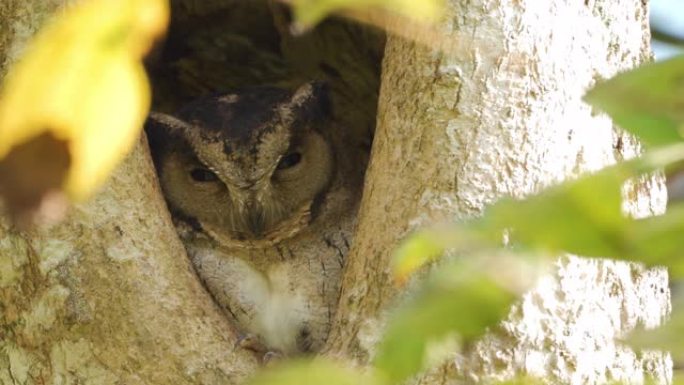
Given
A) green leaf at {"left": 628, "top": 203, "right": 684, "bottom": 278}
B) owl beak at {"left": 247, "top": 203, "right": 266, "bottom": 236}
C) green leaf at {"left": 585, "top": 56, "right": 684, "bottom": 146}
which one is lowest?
owl beak at {"left": 247, "top": 203, "right": 266, "bottom": 236}

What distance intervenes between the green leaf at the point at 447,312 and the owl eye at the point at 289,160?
1.96 meters

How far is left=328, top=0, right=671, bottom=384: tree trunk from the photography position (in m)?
1.79

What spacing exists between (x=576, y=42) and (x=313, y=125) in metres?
0.91

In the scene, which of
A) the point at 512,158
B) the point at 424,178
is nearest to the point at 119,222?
the point at 424,178

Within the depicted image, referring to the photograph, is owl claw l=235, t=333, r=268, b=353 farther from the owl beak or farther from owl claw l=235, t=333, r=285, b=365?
the owl beak

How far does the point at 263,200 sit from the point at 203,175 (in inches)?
6.8

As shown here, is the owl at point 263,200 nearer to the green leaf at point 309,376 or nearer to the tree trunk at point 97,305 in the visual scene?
the tree trunk at point 97,305

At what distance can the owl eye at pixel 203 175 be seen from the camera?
2664mm

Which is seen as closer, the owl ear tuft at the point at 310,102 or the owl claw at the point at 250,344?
the owl claw at the point at 250,344

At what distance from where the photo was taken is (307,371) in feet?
2.18

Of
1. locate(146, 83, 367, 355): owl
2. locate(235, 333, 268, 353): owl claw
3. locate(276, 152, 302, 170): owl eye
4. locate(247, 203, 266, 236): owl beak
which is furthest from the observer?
locate(276, 152, 302, 170): owl eye

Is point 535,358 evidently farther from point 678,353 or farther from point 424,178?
point 678,353

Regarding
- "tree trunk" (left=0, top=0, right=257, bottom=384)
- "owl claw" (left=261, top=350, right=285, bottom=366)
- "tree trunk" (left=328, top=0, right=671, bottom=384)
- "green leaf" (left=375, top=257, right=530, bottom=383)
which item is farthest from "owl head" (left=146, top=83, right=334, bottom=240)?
"green leaf" (left=375, top=257, right=530, bottom=383)

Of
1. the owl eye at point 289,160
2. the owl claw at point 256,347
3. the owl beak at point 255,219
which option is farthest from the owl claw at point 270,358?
the owl eye at point 289,160
